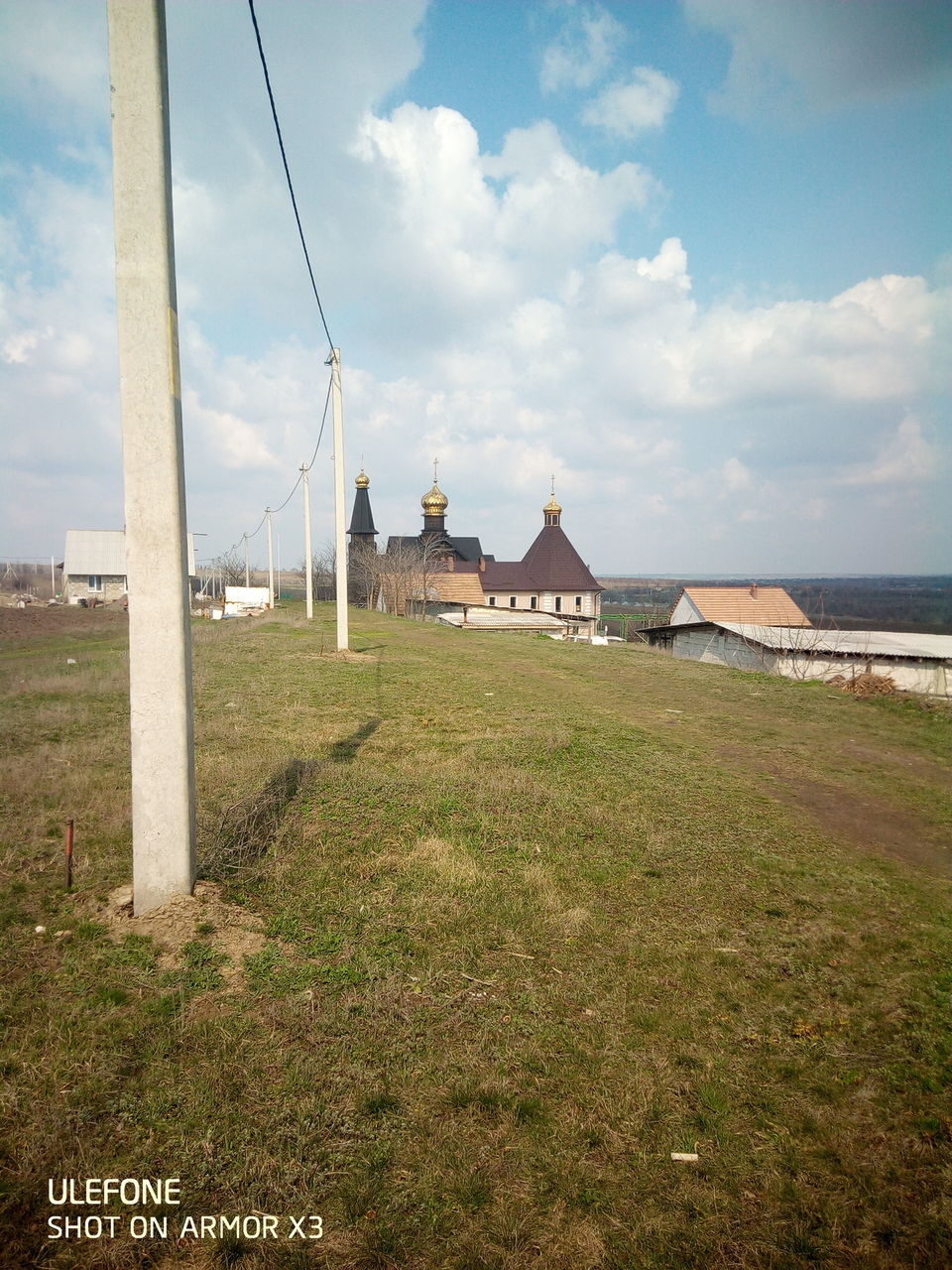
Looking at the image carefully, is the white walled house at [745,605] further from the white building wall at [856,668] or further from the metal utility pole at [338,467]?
the metal utility pole at [338,467]

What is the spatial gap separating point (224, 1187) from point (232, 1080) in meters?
0.43

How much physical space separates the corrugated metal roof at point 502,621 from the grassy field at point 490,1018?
91.5ft

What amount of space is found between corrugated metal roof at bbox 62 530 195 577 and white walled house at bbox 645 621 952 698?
47.0 meters

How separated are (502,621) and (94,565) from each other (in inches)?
1555

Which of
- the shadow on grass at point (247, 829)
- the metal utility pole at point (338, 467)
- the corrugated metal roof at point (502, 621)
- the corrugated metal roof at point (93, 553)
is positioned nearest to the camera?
the shadow on grass at point (247, 829)

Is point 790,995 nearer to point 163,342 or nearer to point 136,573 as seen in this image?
point 136,573

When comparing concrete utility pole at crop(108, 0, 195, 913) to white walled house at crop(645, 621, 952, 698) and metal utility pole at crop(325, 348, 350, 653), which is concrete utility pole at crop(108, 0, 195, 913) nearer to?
metal utility pole at crop(325, 348, 350, 653)

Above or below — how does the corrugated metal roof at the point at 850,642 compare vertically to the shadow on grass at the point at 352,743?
above

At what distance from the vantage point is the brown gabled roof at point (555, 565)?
191 feet

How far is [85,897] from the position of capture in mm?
3602

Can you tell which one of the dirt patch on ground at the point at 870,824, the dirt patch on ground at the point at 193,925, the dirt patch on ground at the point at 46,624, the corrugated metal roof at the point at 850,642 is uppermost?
the dirt patch on ground at the point at 46,624

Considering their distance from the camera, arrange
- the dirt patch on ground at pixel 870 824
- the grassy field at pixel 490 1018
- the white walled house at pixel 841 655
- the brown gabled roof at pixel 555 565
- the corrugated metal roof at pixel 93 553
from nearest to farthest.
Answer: the grassy field at pixel 490 1018 < the dirt patch on ground at pixel 870 824 < the white walled house at pixel 841 655 < the corrugated metal roof at pixel 93 553 < the brown gabled roof at pixel 555 565

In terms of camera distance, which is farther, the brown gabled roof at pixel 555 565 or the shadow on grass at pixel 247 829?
the brown gabled roof at pixel 555 565

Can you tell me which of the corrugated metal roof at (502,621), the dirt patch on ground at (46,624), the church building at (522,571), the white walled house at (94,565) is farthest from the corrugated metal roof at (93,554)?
the corrugated metal roof at (502,621)
